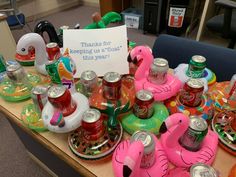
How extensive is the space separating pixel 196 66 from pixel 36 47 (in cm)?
59

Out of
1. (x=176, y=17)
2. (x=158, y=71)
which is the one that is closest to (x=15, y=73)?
(x=158, y=71)

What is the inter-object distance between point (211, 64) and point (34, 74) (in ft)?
2.61

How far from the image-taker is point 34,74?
0.83 m

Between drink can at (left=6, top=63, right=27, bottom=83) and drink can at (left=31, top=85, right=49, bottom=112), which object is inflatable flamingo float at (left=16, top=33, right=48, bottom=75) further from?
drink can at (left=31, top=85, right=49, bottom=112)

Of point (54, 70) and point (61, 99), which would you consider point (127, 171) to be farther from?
point (54, 70)

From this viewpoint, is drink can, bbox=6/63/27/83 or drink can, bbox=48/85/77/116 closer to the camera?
drink can, bbox=48/85/77/116

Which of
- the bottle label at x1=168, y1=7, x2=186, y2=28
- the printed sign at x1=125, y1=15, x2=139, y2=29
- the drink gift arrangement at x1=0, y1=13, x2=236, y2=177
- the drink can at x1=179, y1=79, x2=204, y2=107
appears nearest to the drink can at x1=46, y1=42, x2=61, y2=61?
the drink gift arrangement at x1=0, y1=13, x2=236, y2=177

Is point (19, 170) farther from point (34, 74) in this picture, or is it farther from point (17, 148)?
point (34, 74)

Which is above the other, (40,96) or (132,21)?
(40,96)

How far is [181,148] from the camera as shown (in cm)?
52

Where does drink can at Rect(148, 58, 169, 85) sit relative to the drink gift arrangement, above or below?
above

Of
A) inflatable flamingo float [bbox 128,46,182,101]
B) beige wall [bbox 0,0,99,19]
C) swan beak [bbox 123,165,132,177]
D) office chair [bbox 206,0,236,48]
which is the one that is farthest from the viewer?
beige wall [bbox 0,0,99,19]

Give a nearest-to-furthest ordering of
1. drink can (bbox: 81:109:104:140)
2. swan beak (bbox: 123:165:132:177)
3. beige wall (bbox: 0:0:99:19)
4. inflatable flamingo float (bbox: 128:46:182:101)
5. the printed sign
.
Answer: swan beak (bbox: 123:165:132:177)
drink can (bbox: 81:109:104:140)
inflatable flamingo float (bbox: 128:46:182:101)
the printed sign
beige wall (bbox: 0:0:99:19)

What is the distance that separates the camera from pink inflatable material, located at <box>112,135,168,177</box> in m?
0.39
